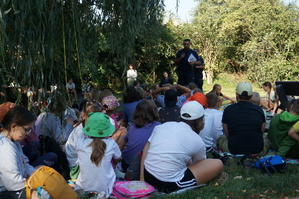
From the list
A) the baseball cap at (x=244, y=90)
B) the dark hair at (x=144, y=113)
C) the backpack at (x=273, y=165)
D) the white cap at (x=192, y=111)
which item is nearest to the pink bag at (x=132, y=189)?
the white cap at (x=192, y=111)

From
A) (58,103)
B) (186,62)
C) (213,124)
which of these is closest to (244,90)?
(213,124)

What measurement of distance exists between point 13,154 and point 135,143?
187 centimetres

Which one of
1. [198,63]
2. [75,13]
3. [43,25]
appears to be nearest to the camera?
[43,25]

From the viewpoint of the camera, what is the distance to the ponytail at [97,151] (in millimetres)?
3908

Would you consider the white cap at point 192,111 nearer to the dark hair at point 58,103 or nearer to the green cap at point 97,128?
the green cap at point 97,128

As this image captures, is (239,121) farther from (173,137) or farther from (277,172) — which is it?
(173,137)

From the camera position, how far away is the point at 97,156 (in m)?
3.91

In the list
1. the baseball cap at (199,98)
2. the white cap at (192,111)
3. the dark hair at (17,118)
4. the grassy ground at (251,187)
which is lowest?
the grassy ground at (251,187)

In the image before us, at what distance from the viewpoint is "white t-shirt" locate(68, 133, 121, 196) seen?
395 cm

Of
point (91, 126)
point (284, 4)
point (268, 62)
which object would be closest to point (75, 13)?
point (91, 126)

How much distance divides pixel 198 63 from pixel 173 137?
247 inches

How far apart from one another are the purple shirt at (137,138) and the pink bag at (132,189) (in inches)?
32.2

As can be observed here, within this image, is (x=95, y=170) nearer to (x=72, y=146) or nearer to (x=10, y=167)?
(x=72, y=146)

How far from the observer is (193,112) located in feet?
13.5
